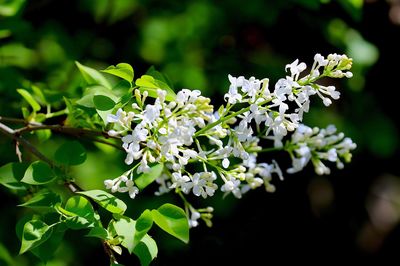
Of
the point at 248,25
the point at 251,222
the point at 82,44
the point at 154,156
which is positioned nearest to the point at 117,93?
the point at 154,156

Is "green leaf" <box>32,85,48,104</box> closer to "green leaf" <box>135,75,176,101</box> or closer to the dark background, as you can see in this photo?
"green leaf" <box>135,75,176,101</box>

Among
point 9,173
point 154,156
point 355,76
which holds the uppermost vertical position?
point 154,156

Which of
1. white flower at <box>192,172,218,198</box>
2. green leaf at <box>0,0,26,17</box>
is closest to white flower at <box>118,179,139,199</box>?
white flower at <box>192,172,218,198</box>

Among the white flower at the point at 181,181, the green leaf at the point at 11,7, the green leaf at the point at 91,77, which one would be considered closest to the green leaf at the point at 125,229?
the white flower at the point at 181,181

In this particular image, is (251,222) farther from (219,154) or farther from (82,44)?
(219,154)

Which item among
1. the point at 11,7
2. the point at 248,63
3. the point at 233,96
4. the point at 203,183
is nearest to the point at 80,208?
the point at 203,183

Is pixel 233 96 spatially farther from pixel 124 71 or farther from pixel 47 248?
pixel 47 248
